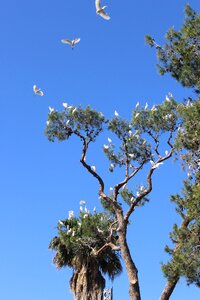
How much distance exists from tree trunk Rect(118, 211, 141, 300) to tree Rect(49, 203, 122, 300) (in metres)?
2.67

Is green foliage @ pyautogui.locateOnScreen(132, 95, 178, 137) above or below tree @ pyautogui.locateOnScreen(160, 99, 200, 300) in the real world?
above

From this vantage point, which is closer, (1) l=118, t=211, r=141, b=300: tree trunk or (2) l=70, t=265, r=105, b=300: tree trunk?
(1) l=118, t=211, r=141, b=300: tree trunk

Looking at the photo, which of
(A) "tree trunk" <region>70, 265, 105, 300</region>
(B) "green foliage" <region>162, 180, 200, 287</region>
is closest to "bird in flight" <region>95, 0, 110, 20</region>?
(B) "green foliage" <region>162, 180, 200, 287</region>

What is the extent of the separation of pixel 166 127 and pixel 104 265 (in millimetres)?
7780

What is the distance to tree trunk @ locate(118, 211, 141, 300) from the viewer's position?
17328 mm

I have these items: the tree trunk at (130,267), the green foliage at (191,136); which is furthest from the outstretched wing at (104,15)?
the tree trunk at (130,267)

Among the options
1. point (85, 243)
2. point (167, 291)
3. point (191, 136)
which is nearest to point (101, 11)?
point (191, 136)

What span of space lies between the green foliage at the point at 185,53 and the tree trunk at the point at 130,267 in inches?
211

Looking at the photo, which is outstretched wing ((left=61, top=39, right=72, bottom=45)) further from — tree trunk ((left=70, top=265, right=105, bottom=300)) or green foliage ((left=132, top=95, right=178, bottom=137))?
tree trunk ((left=70, top=265, right=105, bottom=300))

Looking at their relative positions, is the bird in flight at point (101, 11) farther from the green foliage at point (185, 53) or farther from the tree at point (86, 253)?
the tree at point (86, 253)

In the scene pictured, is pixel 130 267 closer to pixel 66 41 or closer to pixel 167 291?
pixel 167 291

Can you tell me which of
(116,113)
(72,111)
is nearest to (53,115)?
(72,111)

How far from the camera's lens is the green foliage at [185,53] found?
16172mm

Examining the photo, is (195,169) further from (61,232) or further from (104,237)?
(61,232)
